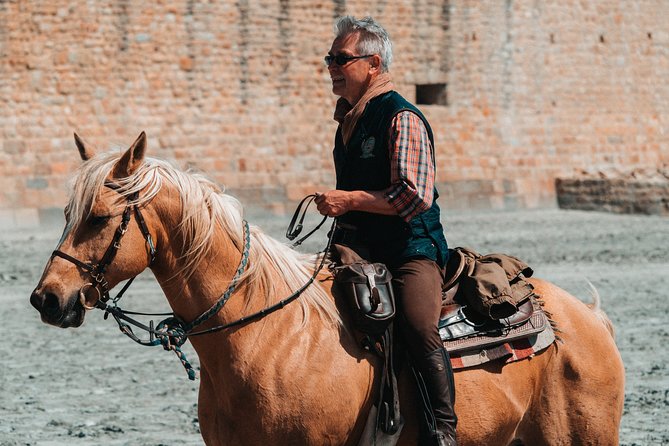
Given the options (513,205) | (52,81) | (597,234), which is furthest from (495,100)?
(52,81)

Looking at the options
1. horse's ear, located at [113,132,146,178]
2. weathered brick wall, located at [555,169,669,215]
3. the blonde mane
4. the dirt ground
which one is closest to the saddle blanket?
the dirt ground

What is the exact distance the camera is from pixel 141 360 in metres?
8.63

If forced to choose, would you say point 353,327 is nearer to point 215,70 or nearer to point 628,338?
point 628,338

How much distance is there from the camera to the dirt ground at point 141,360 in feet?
21.6

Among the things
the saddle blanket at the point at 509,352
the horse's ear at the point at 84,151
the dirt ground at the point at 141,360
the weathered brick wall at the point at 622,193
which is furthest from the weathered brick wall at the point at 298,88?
the saddle blanket at the point at 509,352

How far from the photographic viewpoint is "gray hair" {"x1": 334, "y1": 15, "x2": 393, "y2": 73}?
417cm

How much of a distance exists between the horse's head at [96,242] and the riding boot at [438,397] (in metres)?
1.04

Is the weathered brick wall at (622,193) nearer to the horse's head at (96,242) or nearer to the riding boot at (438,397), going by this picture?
the riding boot at (438,397)

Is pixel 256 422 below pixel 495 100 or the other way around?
the other way around

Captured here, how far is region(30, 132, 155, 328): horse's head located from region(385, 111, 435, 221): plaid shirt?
2.86 ft

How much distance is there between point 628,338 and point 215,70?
12.3 meters

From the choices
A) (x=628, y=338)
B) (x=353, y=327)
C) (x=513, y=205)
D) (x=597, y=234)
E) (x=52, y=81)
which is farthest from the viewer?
(x=513, y=205)

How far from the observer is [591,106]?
965 inches

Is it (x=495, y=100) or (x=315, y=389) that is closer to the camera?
(x=315, y=389)
